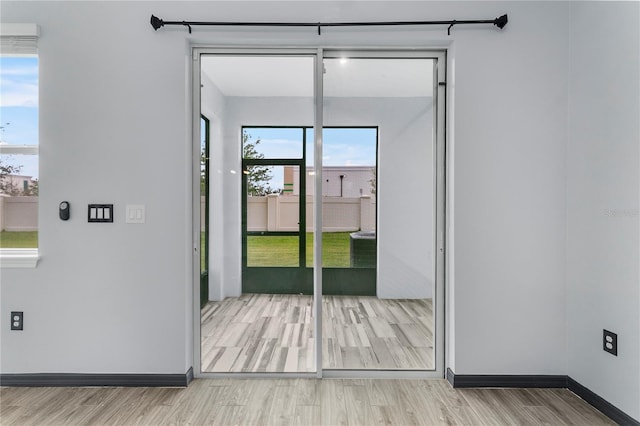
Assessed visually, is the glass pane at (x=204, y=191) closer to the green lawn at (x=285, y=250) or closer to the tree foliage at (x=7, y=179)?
the green lawn at (x=285, y=250)

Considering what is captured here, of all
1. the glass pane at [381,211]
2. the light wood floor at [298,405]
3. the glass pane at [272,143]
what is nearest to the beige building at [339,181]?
the glass pane at [381,211]

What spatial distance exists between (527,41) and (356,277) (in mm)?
1989

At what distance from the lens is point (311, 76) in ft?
8.44

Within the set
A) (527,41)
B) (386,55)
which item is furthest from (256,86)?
(527,41)

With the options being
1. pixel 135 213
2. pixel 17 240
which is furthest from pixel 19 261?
pixel 135 213

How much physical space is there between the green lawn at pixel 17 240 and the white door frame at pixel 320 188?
117cm

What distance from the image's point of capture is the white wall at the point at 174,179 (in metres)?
2.43

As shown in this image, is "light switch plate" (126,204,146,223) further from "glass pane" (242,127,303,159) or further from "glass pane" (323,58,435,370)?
"glass pane" (323,58,435,370)

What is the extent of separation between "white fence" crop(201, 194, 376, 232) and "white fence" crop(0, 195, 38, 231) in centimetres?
121

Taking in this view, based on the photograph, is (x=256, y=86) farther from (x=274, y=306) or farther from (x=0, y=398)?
(x=0, y=398)

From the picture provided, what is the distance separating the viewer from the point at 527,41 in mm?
2426

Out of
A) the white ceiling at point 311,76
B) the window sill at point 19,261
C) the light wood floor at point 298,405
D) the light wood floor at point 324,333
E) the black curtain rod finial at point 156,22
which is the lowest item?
the light wood floor at point 298,405

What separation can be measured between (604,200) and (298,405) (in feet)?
7.35

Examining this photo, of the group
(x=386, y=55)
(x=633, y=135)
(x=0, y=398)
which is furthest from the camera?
(x=386, y=55)
